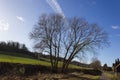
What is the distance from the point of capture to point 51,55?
40.7 meters

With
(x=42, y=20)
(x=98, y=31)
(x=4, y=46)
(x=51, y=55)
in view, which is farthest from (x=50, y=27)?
(x=4, y=46)

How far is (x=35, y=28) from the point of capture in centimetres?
4012

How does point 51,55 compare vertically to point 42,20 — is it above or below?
below

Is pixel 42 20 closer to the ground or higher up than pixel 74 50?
higher up

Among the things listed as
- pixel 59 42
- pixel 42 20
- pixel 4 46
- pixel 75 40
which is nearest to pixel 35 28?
pixel 42 20

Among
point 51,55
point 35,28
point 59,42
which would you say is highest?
point 35,28

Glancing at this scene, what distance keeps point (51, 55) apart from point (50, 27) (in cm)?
541

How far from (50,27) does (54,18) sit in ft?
6.74

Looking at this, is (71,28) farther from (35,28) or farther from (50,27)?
(35,28)

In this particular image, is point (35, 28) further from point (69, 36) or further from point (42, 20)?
point (69, 36)

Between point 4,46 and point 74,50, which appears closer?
point 74,50

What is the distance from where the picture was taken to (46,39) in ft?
130

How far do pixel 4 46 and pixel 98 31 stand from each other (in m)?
51.1

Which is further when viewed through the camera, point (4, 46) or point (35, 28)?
point (4, 46)
